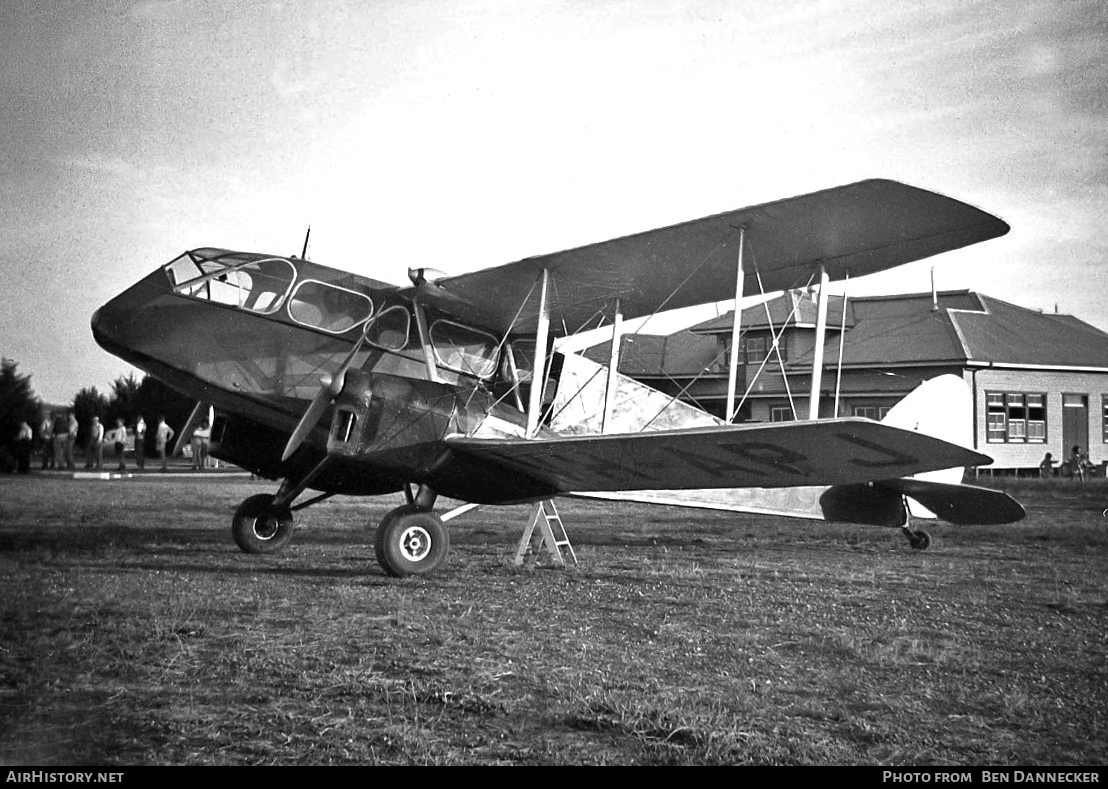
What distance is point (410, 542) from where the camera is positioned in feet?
20.2

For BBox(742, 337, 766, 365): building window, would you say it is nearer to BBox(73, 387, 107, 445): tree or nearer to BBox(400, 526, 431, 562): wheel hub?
BBox(400, 526, 431, 562): wheel hub

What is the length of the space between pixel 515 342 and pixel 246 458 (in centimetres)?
248

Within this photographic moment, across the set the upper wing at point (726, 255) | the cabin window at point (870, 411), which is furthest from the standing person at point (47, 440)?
the cabin window at point (870, 411)

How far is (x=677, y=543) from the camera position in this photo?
8.80m

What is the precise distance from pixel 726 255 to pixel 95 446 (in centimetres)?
446

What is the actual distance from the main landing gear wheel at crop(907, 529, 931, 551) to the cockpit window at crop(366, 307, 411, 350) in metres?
4.84

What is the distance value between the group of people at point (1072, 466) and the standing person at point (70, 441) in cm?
819

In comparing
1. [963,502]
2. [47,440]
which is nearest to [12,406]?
[47,440]

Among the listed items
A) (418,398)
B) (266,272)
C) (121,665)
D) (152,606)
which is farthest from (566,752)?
(266,272)

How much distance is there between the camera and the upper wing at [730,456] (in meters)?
4.76

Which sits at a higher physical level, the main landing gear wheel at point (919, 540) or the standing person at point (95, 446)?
the standing person at point (95, 446)

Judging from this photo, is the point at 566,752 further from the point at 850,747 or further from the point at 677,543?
the point at 677,543

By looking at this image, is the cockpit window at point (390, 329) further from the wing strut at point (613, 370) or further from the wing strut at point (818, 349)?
the wing strut at point (818, 349)
